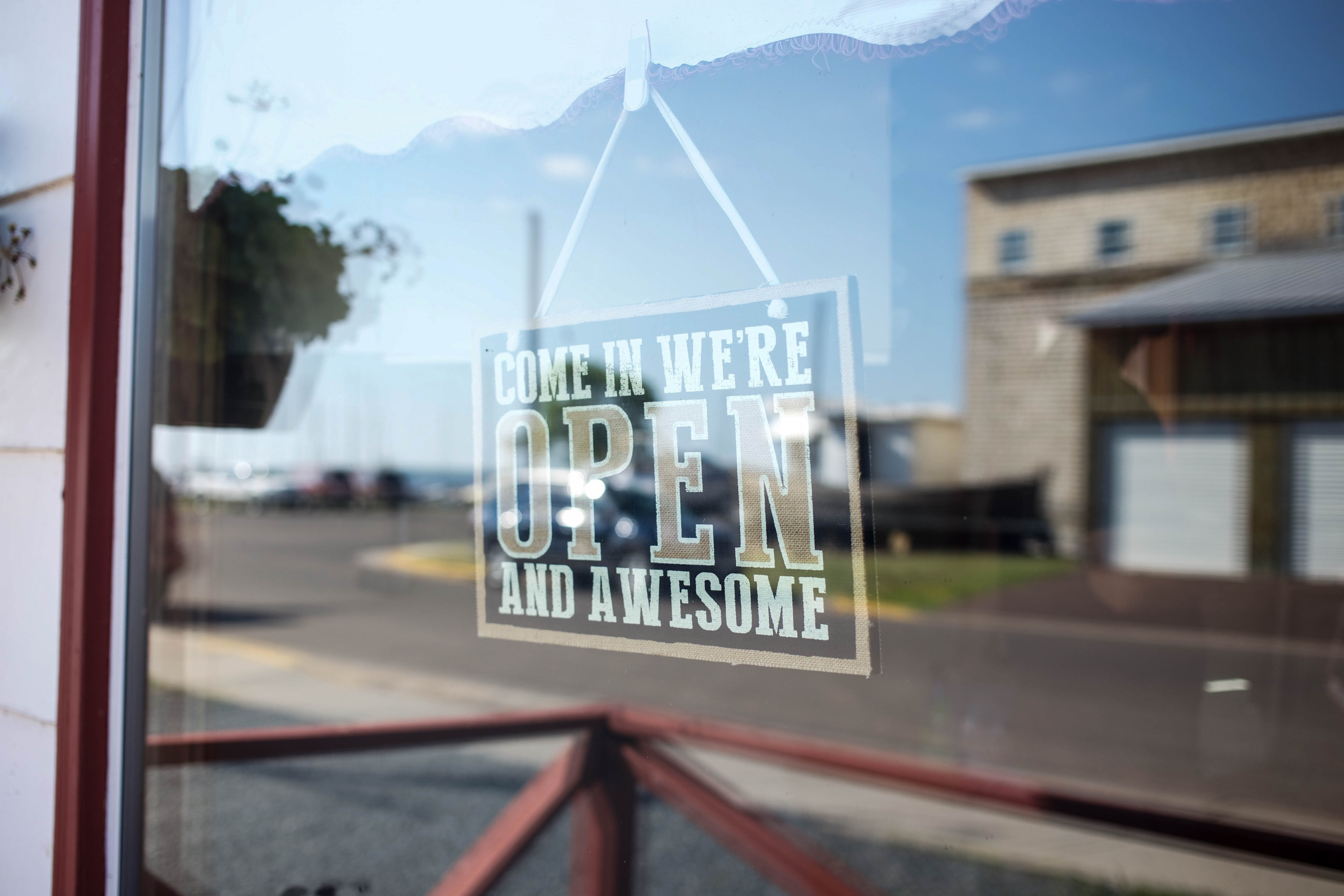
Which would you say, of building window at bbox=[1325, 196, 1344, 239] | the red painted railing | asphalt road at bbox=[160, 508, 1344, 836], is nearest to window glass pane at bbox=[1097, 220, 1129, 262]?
building window at bbox=[1325, 196, 1344, 239]

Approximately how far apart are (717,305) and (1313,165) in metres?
7.05

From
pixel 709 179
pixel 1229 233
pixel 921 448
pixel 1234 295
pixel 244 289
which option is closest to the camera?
pixel 709 179

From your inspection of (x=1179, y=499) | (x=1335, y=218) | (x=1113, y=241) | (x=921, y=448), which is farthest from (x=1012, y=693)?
(x=1113, y=241)

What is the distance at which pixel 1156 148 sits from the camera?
24.9 feet

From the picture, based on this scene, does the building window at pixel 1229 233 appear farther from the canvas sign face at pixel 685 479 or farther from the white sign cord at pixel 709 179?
the canvas sign face at pixel 685 479

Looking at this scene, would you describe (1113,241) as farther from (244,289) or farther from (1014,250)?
(244,289)

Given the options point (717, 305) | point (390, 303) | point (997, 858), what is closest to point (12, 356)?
point (390, 303)

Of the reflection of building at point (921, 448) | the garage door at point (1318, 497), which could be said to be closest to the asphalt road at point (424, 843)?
the reflection of building at point (921, 448)

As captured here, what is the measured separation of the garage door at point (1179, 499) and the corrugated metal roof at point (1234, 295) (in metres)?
1.54

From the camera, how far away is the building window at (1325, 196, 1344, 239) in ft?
19.0

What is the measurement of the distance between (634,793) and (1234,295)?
23.5 feet

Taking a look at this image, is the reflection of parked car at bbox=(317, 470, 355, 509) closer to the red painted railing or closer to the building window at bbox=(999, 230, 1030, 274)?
the building window at bbox=(999, 230, 1030, 274)

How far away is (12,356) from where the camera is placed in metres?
1.48

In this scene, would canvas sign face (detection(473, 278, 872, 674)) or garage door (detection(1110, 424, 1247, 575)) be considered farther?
garage door (detection(1110, 424, 1247, 575))
